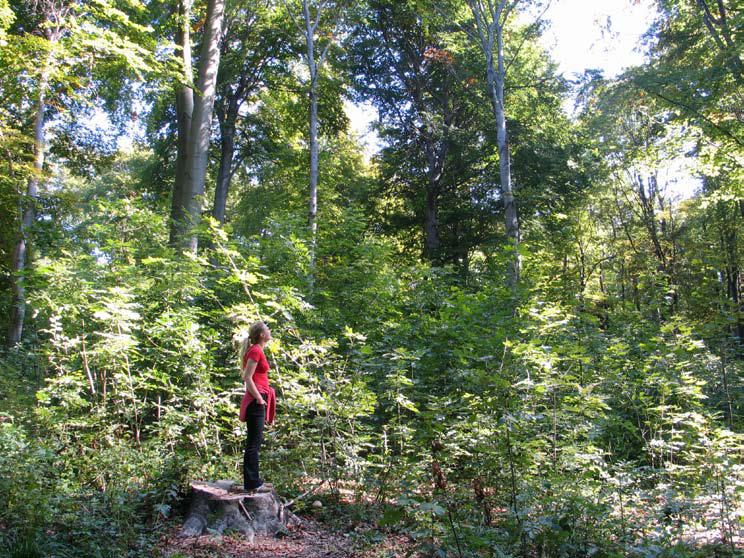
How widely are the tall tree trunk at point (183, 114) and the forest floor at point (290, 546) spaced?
240 inches

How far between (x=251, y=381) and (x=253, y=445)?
0.68 metres

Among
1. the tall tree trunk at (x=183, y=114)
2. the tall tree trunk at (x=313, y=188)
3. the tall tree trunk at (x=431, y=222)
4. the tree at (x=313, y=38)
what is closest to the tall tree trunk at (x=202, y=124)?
the tall tree trunk at (x=183, y=114)

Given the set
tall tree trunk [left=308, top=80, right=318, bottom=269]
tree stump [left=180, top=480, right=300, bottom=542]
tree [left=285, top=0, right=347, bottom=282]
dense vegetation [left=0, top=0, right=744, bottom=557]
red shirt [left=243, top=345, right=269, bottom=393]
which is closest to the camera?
dense vegetation [left=0, top=0, right=744, bottom=557]

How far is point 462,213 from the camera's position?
19.5 m

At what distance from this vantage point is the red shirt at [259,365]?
5.34 metres

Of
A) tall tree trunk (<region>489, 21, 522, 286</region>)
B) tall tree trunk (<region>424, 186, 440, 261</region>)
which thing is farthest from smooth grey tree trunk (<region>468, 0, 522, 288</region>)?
tall tree trunk (<region>424, 186, 440, 261</region>)

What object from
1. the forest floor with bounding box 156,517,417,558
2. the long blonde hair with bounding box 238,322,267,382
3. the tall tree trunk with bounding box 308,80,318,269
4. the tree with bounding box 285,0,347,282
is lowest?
the forest floor with bounding box 156,517,417,558

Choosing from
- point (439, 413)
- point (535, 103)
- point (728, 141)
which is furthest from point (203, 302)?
point (535, 103)

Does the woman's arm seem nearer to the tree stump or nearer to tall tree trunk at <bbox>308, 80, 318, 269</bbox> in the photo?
the tree stump

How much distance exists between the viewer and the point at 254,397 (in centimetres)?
533

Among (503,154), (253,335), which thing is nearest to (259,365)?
(253,335)

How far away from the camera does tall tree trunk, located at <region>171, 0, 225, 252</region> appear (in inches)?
400

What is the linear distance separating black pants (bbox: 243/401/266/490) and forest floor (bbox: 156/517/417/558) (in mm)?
536

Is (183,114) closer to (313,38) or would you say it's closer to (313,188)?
(313,188)
